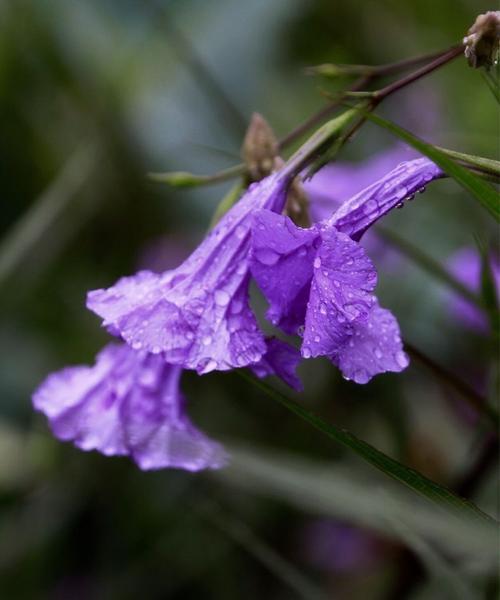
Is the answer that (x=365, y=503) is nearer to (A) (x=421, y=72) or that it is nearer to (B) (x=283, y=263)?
(B) (x=283, y=263)

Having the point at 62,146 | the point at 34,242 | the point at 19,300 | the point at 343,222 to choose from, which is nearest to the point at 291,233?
the point at 343,222

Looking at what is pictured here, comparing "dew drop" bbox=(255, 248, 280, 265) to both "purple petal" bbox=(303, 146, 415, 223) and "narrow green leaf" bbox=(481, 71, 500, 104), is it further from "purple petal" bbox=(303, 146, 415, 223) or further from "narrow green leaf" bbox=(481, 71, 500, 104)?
"purple petal" bbox=(303, 146, 415, 223)

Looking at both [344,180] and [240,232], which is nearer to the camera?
[240,232]

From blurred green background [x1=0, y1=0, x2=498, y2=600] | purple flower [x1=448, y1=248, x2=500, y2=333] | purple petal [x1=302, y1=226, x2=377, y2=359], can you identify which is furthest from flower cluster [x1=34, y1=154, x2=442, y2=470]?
purple flower [x1=448, y1=248, x2=500, y2=333]

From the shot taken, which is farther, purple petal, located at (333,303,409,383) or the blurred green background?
the blurred green background

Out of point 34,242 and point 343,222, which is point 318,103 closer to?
point 34,242

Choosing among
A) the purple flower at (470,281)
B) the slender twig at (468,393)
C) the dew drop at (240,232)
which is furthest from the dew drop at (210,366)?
the purple flower at (470,281)

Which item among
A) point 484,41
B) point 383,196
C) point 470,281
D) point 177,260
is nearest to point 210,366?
point 383,196

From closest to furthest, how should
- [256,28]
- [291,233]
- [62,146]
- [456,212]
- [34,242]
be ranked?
[291,233], [34,242], [456,212], [62,146], [256,28]
